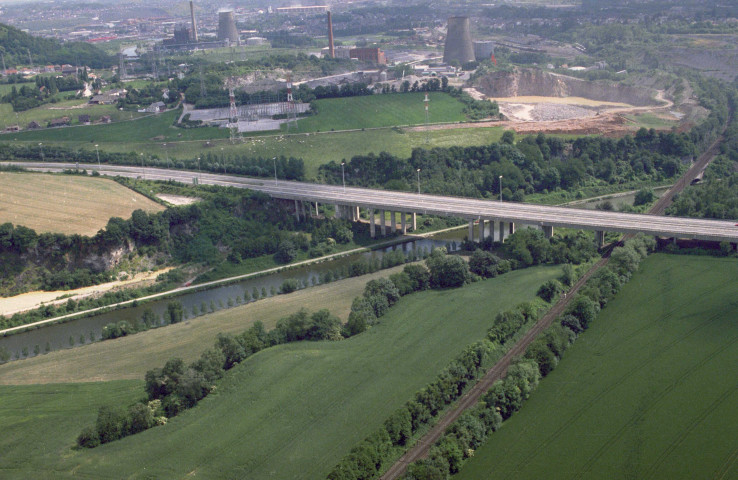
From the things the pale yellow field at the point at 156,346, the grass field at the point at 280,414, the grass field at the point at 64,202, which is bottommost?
the pale yellow field at the point at 156,346

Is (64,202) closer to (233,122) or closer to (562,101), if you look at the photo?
(233,122)

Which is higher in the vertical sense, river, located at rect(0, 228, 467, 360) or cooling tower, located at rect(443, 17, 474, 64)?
cooling tower, located at rect(443, 17, 474, 64)

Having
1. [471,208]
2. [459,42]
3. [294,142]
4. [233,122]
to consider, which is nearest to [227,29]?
[459,42]

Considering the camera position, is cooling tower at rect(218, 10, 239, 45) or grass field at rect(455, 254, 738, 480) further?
cooling tower at rect(218, 10, 239, 45)

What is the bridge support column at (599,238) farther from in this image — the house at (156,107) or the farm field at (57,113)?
the farm field at (57,113)

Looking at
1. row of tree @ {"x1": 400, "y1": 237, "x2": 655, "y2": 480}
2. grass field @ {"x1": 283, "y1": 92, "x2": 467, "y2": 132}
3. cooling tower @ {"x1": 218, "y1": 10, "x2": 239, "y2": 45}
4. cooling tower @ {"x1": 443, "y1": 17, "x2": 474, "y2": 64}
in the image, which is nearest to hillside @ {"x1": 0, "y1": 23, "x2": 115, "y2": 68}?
cooling tower @ {"x1": 218, "y1": 10, "x2": 239, "y2": 45}

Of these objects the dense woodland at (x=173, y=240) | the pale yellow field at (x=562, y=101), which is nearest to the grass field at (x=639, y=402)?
the dense woodland at (x=173, y=240)

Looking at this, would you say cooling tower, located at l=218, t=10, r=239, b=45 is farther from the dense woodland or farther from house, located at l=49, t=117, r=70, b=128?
the dense woodland

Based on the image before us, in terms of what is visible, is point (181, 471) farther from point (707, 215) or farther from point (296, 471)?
point (707, 215)
